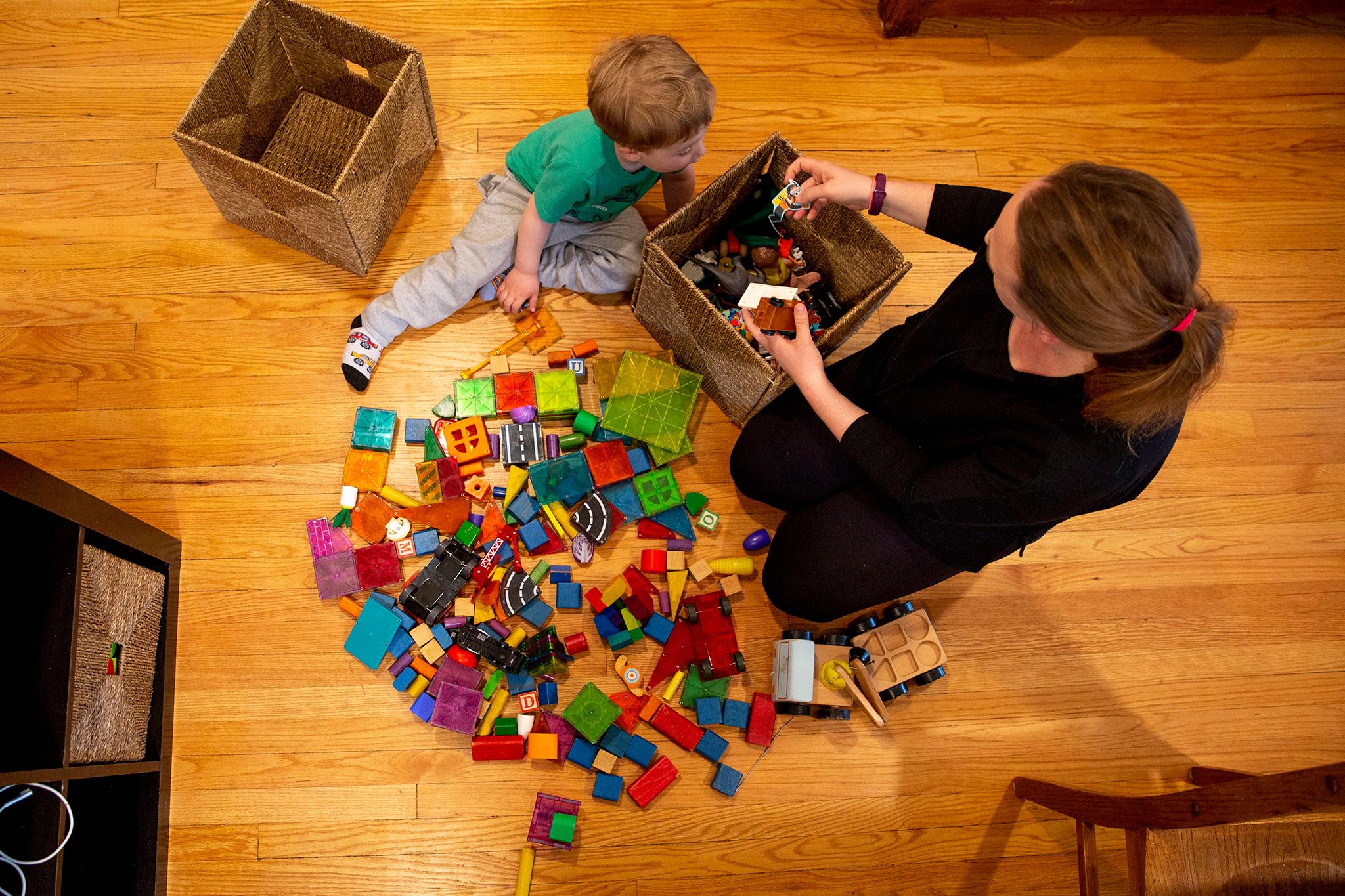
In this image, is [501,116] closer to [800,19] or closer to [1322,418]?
[800,19]

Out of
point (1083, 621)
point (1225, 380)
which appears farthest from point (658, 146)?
point (1225, 380)

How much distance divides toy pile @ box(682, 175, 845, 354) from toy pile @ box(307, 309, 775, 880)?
0.16 m

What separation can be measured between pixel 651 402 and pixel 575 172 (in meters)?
0.41

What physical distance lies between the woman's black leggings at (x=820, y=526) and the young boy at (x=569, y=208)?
0.42 metres

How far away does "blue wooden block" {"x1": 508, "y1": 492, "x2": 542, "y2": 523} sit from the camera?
57.2 inches

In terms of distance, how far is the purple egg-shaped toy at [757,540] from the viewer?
1.50 meters

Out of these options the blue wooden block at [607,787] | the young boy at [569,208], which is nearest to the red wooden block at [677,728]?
the blue wooden block at [607,787]

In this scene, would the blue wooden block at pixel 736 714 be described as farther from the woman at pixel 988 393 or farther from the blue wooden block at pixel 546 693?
the blue wooden block at pixel 546 693

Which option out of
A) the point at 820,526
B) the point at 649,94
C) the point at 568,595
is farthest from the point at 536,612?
the point at 649,94

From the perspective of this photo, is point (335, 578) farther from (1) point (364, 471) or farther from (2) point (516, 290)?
(2) point (516, 290)

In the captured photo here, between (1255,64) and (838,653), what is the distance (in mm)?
1689

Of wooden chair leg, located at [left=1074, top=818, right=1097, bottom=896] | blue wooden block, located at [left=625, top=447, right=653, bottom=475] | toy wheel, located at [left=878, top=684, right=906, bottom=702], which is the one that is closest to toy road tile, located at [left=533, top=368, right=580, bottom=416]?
blue wooden block, located at [left=625, top=447, right=653, bottom=475]

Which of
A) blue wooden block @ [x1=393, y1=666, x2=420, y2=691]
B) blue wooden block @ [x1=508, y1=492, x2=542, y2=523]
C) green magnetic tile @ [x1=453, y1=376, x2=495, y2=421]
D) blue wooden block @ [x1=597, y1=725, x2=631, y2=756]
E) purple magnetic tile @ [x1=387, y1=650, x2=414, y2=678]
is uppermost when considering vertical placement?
green magnetic tile @ [x1=453, y1=376, x2=495, y2=421]

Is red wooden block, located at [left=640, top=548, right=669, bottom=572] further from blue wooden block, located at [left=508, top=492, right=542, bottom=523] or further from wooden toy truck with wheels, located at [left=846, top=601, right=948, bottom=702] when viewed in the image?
wooden toy truck with wheels, located at [left=846, top=601, right=948, bottom=702]
